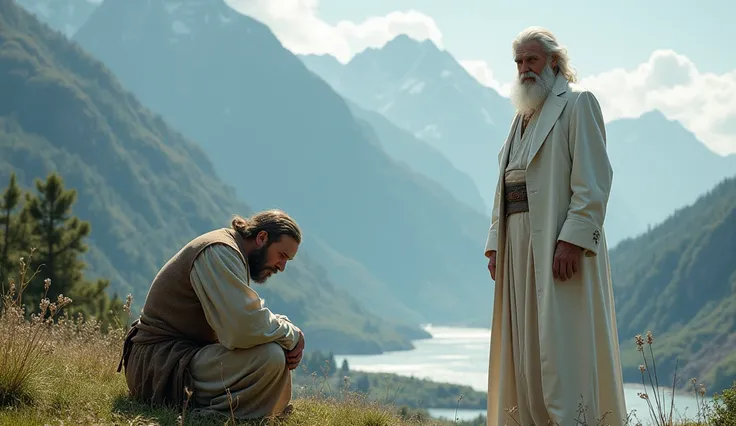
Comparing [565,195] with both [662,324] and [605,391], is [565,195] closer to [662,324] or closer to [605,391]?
[605,391]

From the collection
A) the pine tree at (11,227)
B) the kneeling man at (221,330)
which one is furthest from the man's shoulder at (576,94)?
the pine tree at (11,227)

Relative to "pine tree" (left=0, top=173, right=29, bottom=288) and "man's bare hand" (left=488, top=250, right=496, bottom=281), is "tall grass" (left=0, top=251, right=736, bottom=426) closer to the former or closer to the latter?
"man's bare hand" (left=488, top=250, right=496, bottom=281)

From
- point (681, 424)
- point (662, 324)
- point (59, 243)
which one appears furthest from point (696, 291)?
Answer: point (681, 424)

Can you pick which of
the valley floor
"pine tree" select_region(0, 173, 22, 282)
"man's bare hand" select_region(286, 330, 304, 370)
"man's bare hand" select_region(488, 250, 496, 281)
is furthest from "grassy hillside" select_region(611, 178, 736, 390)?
"man's bare hand" select_region(286, 330, 304, 370)

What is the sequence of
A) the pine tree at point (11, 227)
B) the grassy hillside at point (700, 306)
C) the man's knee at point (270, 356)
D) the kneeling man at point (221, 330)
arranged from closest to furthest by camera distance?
1. the kneeling man at point (221, 330)
2. the man's knee at point (270, 356)
3. the pine tree at point (11, 227)
4. the grassy hillside at point (700, 306)

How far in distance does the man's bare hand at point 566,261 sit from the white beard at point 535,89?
44.1 inches

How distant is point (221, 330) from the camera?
615 cm

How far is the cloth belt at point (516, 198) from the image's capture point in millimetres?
6379

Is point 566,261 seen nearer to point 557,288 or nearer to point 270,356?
point 557,288

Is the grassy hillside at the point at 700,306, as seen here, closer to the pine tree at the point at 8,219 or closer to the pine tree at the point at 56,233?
the pine tree at the point at 56,233

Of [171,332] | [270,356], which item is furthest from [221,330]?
[171,332]

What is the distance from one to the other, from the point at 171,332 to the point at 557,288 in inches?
110

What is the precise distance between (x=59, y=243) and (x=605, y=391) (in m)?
31.2

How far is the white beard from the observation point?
21.1 ft
